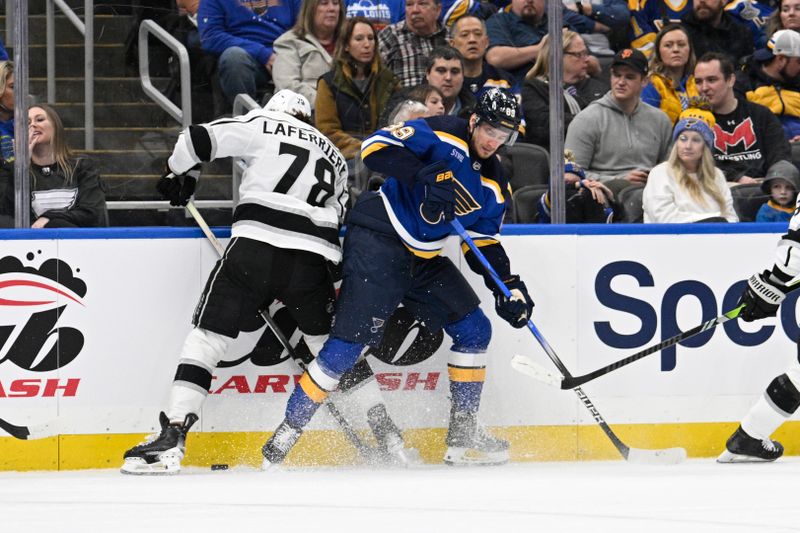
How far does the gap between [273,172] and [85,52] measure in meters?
1.31

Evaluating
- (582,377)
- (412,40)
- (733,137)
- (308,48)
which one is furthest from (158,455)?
(733,137)

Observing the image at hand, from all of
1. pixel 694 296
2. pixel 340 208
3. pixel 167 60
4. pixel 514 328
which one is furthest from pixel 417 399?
pixel 167 60

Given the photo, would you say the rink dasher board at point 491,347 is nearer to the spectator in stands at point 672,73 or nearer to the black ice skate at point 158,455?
the black ice skate at point 158,455

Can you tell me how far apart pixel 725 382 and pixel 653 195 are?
79 centimetres

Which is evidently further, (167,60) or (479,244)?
(167,60)

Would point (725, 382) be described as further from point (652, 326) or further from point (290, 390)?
point (290, 390)

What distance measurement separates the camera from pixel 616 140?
19.1 feet

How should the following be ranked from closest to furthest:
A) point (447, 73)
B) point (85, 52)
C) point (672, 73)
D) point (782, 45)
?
1. point (85, 52)
2. point (447, 73)
3. point (672, 73)
4. point (782, 45)

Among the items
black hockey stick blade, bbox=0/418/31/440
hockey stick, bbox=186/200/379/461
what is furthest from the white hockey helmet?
black hockey stick blade, bbox=0/418/31/440

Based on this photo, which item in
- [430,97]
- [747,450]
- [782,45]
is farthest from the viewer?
[782,45]

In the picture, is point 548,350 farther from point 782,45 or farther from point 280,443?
point 782,45

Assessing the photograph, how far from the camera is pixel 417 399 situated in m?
5.11

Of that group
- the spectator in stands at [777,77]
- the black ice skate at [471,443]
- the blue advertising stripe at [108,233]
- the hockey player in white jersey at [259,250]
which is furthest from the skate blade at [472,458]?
the spectator in stands at [777,77]

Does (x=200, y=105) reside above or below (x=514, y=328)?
above
